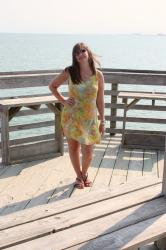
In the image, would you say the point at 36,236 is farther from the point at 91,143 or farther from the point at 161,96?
the point at 161,96

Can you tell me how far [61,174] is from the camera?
4820 mm

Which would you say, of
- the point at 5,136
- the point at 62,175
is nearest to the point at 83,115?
the point at 62,175

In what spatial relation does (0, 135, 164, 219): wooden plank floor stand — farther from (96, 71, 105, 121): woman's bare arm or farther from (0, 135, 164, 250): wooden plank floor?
(96, 71, 105, 121): woman's bare arm

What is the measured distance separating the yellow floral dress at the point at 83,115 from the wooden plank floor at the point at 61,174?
1.75 ft

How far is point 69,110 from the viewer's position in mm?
4137

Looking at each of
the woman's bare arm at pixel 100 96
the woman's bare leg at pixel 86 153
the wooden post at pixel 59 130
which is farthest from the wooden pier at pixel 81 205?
the woman's bare arm at pixel 100 96

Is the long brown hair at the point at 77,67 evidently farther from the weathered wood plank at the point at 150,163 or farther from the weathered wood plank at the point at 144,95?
the weathered wood plank at the point at 144,95

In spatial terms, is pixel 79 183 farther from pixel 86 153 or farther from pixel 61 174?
pixel 61 174

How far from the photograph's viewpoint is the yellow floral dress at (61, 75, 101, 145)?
4023 millimetres

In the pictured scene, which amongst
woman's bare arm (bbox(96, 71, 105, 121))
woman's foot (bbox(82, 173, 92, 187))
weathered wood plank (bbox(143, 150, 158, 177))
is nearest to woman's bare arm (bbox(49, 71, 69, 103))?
woman's bare arm (bbox(96, 71, 105, 121))

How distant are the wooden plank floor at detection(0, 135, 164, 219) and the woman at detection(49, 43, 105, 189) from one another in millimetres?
302

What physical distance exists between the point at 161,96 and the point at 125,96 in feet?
1.60

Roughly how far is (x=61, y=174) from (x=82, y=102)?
1.09 meters

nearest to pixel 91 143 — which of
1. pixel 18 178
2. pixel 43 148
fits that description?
pixel 18 178
